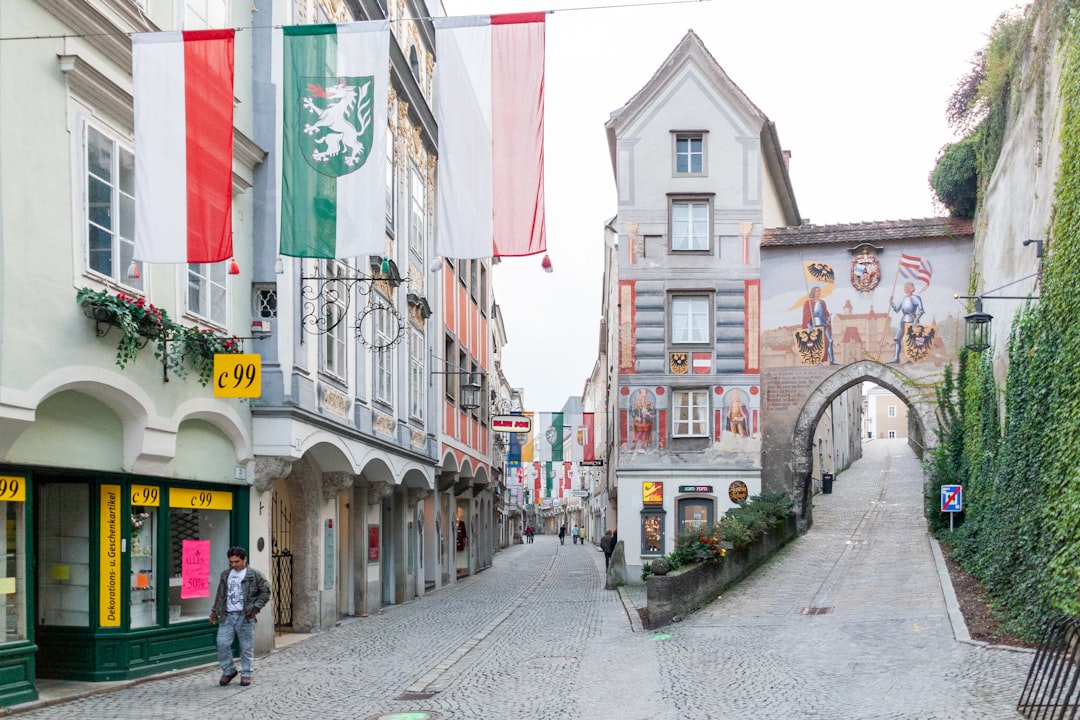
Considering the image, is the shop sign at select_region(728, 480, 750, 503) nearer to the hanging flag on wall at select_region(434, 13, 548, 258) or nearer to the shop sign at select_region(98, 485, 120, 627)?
the hanging flag on wall at select_region(434, 13, 548, 258)

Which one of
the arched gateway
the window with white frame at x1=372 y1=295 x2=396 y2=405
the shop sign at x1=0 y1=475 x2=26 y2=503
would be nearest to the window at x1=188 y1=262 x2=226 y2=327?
the shop sign at x1=0 y1=475 x2=26 y2=503

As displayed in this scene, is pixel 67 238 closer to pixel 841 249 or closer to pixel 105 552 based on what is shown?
pixel 105 552

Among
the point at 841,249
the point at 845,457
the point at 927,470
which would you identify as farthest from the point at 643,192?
the point at 845,457

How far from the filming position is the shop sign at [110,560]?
1281 cm

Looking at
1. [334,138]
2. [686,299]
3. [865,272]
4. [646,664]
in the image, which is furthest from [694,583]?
[865,272]

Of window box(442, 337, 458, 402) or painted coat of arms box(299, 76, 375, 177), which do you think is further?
window box(442, 337, 458, 402)

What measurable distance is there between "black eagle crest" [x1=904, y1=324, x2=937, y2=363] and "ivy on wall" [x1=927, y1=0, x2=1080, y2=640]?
1035cm

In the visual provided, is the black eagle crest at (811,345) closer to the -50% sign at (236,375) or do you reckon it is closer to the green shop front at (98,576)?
the -50% sign at (236,375)

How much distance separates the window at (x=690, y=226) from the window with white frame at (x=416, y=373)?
7.77 metres

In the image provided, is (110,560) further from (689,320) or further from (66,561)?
(689,320)

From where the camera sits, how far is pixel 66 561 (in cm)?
1282

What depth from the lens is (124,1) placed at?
1233cm

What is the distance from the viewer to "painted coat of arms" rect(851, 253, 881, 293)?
1232 inches

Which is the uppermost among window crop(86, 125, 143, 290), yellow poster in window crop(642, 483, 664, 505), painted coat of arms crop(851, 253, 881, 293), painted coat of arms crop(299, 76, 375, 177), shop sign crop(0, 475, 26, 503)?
painted coat of arms crop(851, 253, 881, 293)
